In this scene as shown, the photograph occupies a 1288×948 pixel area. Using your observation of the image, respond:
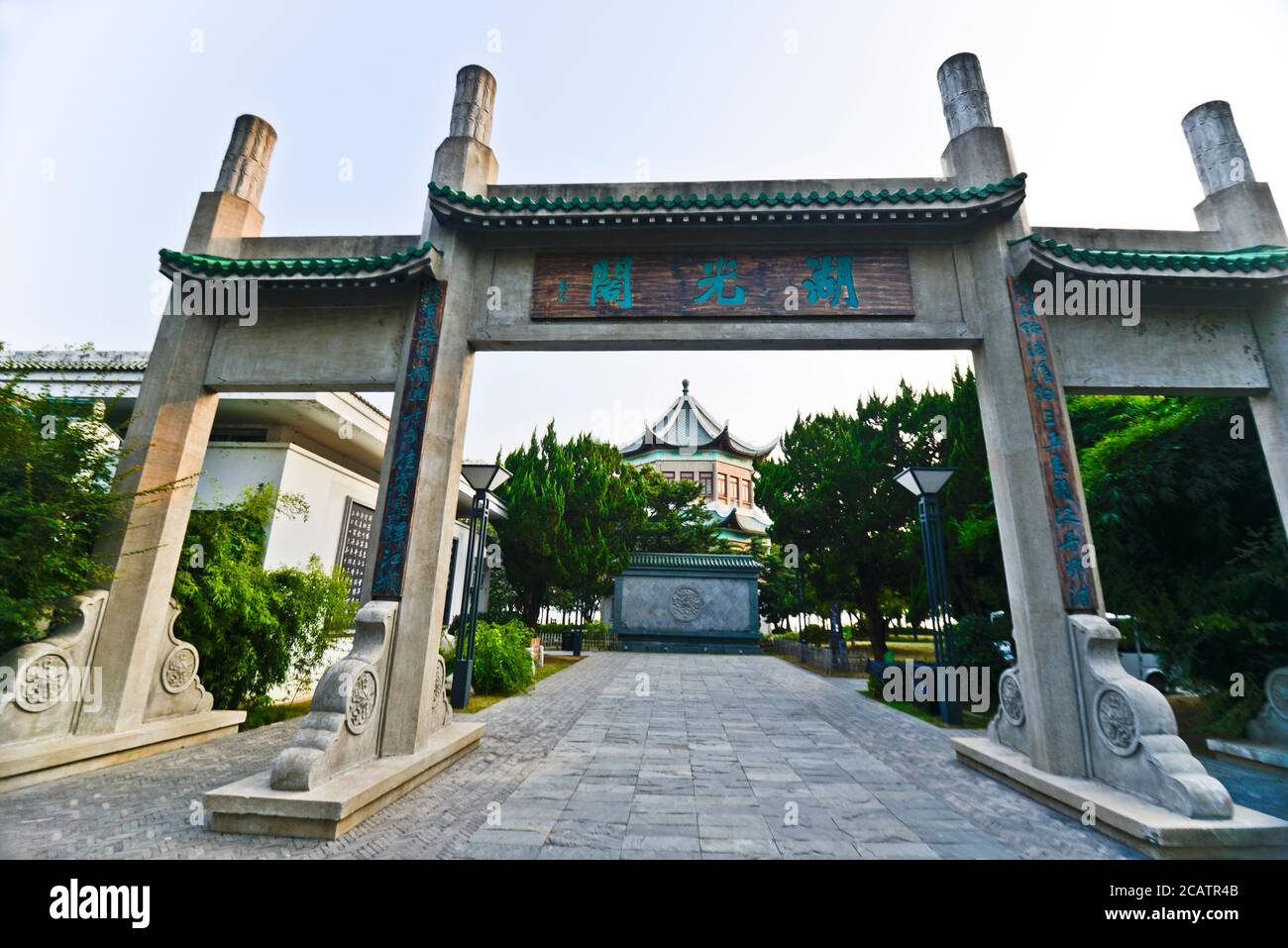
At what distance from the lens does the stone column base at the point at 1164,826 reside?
3.40m

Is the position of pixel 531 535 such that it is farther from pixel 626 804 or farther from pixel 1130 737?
pixel 1130 737

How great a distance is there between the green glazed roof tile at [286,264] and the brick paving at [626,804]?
5320 millimetres

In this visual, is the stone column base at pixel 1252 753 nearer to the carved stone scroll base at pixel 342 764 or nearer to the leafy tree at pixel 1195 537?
the leafy tree at pixel 1195 537

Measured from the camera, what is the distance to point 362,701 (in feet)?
15.1

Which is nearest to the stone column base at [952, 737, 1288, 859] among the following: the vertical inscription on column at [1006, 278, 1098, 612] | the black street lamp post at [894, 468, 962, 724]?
the vertical inscription on column at [1006, 278, 1098, 612]

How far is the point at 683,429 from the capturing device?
4203 centimetres

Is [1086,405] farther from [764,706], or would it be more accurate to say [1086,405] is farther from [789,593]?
[789,593]

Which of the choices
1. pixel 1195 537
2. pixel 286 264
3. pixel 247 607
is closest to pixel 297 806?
pixel 247 607

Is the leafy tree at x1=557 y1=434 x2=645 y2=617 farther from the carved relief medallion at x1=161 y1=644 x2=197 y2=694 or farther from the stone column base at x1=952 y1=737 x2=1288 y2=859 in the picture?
the stone column base at x1=952 y1=737 x2=1288 y2=859

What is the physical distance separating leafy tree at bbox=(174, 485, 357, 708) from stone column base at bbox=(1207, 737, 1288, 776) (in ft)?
39.5

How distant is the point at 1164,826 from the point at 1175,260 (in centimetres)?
547

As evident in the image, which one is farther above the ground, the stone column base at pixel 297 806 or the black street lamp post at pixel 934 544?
the black street lamp post at pixel 934 544

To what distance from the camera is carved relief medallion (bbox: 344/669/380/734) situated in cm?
441

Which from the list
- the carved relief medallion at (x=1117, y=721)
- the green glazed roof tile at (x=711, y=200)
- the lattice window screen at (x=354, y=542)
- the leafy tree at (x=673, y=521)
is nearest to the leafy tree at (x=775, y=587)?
the leafy tree at (x=673, y=521)
